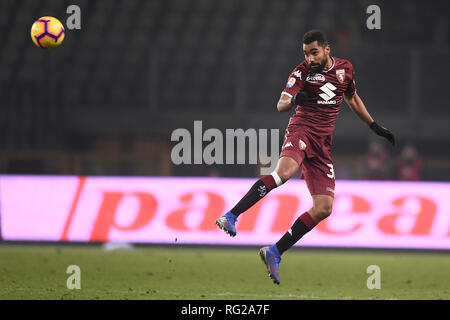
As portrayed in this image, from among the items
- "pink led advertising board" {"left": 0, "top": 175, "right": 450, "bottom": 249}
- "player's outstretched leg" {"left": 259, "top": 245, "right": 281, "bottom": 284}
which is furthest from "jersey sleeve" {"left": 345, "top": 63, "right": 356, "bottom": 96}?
"pink led advertising board" {"left": 0, "top": 175, "right": 450, "bottom": 249}

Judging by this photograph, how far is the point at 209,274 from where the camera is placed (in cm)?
986

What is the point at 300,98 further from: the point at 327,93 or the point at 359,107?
the point at 359,107

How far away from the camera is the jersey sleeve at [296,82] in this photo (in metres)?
7.34

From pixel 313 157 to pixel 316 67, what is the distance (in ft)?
2.63

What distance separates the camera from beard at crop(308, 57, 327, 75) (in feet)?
24.7

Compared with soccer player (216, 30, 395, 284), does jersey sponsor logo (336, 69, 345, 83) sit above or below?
above

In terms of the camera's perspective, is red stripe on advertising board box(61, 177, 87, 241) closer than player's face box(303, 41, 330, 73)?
No

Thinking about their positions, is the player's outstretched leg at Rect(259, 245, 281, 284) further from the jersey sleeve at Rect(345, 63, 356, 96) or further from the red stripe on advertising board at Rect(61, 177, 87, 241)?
the red stripe on advertising board at Rect(61, 177, 87, 241)

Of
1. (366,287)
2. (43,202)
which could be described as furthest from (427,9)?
(366,287)

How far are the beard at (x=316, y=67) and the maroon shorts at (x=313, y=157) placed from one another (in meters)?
0.51

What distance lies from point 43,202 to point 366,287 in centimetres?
589

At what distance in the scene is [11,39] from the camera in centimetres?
1828

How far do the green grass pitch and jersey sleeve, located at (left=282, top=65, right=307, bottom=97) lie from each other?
188cm

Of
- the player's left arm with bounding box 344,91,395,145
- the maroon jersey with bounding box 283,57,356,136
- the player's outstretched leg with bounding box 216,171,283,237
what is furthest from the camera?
the player's left arm with bounding box 344,91,395,145
